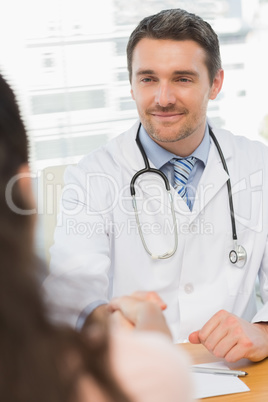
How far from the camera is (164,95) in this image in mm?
1578

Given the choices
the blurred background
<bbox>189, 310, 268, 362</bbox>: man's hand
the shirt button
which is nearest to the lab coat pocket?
the shirt button

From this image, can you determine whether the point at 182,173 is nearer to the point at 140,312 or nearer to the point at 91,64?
the point at 140,312

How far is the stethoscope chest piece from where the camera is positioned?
147 cm

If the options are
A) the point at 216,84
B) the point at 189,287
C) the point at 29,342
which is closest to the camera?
the point at 29,342

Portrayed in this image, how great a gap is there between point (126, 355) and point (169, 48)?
1.27 meters

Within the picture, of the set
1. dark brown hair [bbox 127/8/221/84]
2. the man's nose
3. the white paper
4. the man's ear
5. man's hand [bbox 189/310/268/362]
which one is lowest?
the white paper

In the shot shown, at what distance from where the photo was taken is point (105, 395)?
0.45m

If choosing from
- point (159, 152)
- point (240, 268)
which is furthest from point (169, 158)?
point (240, 268)

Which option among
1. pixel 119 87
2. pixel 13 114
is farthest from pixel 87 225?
pixel 119 87

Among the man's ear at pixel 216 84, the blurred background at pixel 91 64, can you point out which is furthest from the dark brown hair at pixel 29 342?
the blurred background at pixel 91 64

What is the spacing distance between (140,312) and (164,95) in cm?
102

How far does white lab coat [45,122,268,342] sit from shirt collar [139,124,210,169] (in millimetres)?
32

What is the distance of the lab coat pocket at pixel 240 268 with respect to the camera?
147cm

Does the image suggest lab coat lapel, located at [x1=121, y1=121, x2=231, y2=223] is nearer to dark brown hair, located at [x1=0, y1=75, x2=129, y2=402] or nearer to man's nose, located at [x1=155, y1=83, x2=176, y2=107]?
man's nose, located at [x1=155, y1=83, x2=176, y2=107]
